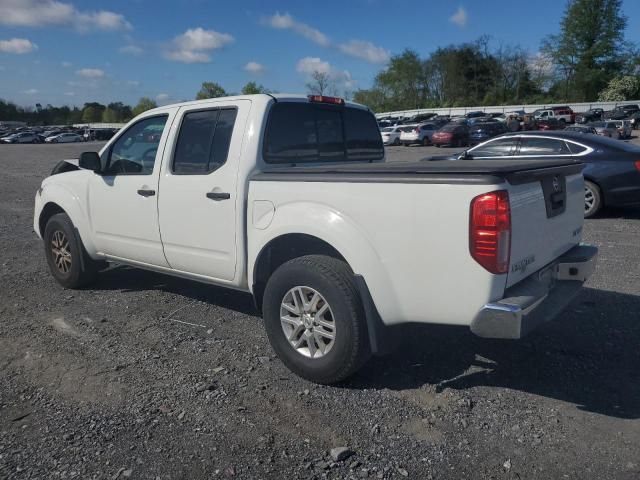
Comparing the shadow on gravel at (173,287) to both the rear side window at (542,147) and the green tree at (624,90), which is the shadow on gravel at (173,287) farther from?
the green tree at (624,90)

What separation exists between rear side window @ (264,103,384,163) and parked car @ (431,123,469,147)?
3182cm

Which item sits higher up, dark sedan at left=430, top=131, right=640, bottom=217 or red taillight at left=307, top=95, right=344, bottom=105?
red taillight at left=307, top=95, right=344, bottom=105

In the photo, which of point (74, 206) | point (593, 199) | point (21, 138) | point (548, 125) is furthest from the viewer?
point (21, 138)

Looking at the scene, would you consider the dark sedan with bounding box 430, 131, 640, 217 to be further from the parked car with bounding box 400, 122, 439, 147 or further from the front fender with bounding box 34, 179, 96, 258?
the parked car with bounding box 400, 122, 439, 147

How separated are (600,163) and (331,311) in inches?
305

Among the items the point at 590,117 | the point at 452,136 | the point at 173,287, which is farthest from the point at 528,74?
the point at 173,287

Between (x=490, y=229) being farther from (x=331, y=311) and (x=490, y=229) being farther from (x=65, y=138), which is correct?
(x=65, y=138)

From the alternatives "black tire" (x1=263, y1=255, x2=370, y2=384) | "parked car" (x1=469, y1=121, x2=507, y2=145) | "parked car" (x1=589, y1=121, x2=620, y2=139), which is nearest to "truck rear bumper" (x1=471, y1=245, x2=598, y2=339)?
"black tire" (x1=263, y1=255, x2=370, y2=384)

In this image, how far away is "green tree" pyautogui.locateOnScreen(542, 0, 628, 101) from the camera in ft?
268

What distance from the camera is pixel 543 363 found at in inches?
165

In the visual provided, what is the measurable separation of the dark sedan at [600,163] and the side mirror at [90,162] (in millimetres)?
6037

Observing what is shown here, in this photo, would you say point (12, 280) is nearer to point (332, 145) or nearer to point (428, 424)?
point (332, 145)

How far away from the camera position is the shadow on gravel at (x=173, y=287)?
5.71 metres

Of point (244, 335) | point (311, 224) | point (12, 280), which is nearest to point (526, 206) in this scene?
point (311, 224)
